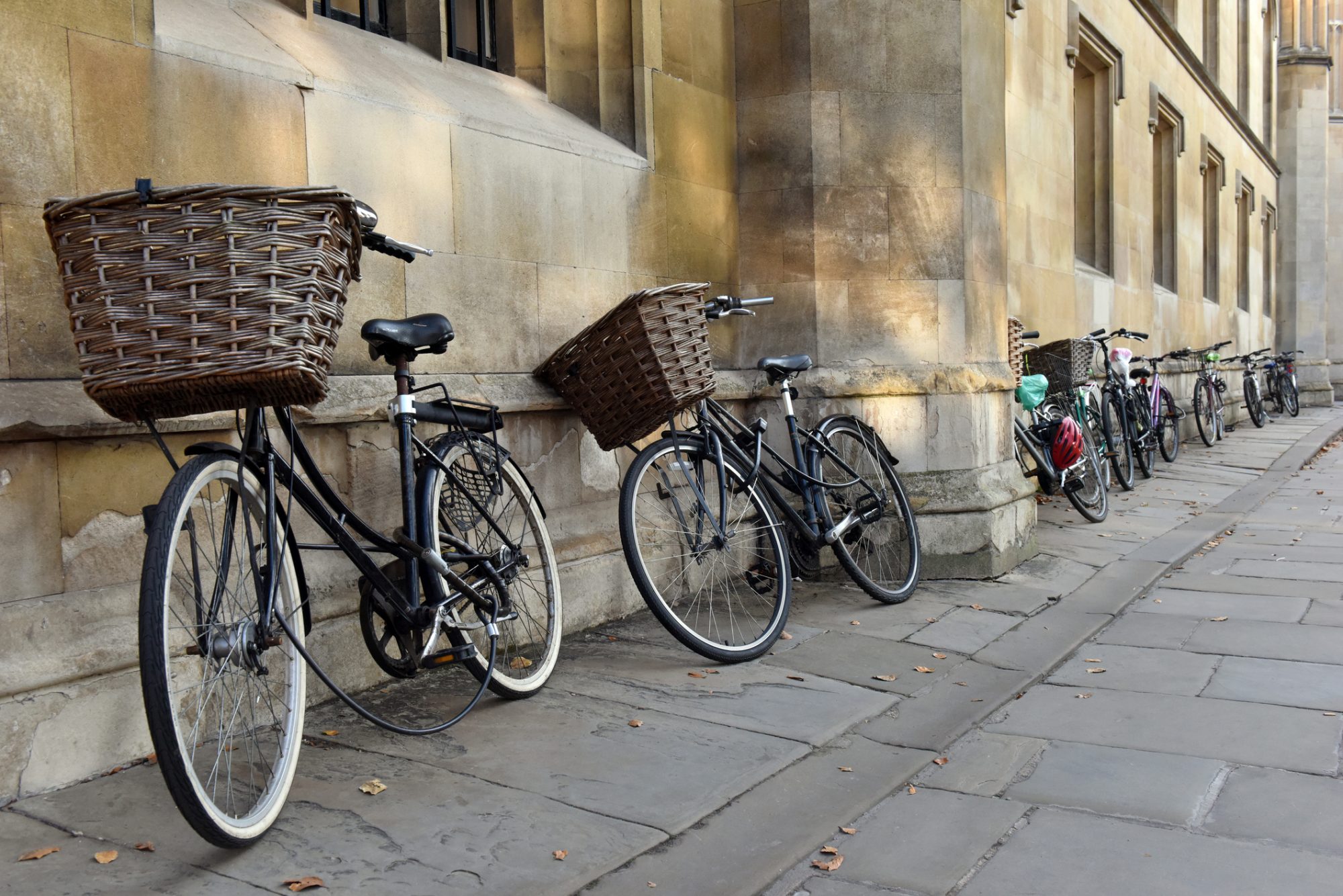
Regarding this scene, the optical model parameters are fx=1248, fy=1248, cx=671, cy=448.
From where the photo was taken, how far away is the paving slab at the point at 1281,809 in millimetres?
2980

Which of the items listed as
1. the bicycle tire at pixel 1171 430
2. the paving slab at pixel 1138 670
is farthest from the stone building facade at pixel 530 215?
the bicycle tire at pixel 1171 430

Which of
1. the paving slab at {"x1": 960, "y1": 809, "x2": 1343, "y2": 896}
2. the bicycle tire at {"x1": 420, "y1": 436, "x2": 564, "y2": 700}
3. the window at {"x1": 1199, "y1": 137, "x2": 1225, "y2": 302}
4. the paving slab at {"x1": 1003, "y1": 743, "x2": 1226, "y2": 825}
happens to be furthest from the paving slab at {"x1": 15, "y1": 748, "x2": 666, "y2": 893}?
the window at {"x1": 1199, "y1": 137, "x2": 1225, "y2": 302}

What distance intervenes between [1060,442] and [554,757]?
553 centimetres

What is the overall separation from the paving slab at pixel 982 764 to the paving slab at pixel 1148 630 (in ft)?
4.83

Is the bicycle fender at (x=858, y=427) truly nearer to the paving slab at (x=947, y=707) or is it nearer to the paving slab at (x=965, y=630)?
the paving slab at (x=965, y=630)

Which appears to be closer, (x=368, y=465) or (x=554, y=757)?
(x=554, y=757)

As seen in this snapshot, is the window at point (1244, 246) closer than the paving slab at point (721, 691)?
No

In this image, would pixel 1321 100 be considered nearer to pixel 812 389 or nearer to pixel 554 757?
pixel 812 389

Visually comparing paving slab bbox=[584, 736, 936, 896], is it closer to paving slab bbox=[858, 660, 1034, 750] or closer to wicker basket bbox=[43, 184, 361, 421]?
paving slab bbox=[858, 660, 1034, 750]

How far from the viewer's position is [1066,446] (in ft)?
26.5

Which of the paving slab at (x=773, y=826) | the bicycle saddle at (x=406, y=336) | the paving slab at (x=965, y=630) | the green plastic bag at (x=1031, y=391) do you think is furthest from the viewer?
the green plastic bag at (x=1031, y=391)

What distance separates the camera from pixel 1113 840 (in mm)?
2982

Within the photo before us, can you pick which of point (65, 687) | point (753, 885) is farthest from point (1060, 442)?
point (65, 687)

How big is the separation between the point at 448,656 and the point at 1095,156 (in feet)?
36.3
